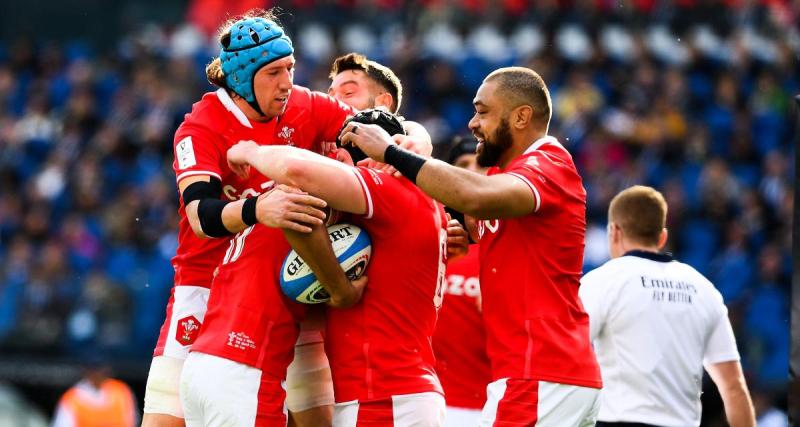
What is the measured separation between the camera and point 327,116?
6504 mm

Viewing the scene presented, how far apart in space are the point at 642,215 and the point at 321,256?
2.49 metres

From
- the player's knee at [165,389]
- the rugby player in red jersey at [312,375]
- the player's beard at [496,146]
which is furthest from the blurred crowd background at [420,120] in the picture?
the player's beard at [496,146]

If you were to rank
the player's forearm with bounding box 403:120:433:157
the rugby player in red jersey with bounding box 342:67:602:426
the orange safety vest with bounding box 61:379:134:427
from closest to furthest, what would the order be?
the rugby player in red jersey with bounding box 342:67:602:426 < the player's forearm with bounding box 403:120:433:157 < the orange safety vest with bounding box 61:379:134:427

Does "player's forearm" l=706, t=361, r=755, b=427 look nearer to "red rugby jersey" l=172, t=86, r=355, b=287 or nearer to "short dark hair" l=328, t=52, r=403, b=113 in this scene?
"short dark hair" l=328, t=52, r=403, b=113

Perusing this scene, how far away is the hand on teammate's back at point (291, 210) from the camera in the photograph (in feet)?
17.6

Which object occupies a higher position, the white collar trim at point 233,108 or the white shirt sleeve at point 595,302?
the white collar trim at point 233,108

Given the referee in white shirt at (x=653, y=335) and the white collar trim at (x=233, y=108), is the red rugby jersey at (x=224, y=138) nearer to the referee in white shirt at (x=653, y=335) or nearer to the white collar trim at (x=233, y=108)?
the white collar trim at (x=233, y=108)

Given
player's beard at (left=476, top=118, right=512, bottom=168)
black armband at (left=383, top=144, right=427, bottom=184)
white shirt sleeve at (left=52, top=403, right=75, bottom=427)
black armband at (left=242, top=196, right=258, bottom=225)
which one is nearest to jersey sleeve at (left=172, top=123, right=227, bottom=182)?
black armband at (left=242, top=196, right=258, bottom=225)

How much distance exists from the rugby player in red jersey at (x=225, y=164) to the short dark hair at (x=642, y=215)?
1.67m

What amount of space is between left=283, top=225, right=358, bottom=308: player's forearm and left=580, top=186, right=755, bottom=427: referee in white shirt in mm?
1974

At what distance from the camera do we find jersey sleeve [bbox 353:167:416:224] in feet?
18.1

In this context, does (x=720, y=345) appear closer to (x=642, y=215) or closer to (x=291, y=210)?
(x=642, y=215)

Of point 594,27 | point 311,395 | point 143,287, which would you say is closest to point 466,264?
point 311,395

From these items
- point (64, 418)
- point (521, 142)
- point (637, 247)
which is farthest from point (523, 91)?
point (64, 418)
